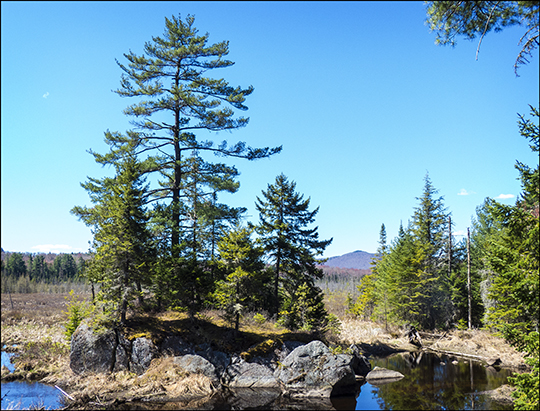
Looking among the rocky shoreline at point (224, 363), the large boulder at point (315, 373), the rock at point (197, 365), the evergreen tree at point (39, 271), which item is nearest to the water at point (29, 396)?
the rocky shoreline at point (224, 363)

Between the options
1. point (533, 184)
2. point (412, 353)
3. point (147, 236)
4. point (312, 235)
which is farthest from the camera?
point (412, 353)

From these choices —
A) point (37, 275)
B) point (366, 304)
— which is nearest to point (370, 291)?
point (366, 304)

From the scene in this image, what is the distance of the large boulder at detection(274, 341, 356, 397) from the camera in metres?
17.6

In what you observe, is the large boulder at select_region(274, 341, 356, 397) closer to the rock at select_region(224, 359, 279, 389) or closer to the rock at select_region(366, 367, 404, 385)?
the rock at select_region(224, 359, 279, 389)

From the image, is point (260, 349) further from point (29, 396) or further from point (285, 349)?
point (29, 396)

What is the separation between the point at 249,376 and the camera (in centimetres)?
1836

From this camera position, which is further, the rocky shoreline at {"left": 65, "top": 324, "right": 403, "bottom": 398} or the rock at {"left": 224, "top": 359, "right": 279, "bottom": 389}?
the rock at {"left": 224, "top": 359, "right": 279, "bottom": 389}

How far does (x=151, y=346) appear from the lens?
60.0 ft

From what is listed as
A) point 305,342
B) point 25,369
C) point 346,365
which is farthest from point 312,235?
point 25,369

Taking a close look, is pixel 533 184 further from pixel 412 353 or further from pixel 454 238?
pixel 454 238

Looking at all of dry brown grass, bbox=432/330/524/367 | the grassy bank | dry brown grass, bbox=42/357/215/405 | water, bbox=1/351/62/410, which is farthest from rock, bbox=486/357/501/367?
water, bbox=1/351/62/410

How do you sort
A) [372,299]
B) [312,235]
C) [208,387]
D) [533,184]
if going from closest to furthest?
[533,184]
[208,387]
[312,235]
[372,299]

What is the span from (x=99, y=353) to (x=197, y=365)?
17.0 feet

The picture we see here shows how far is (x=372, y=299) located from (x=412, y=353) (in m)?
16.5
